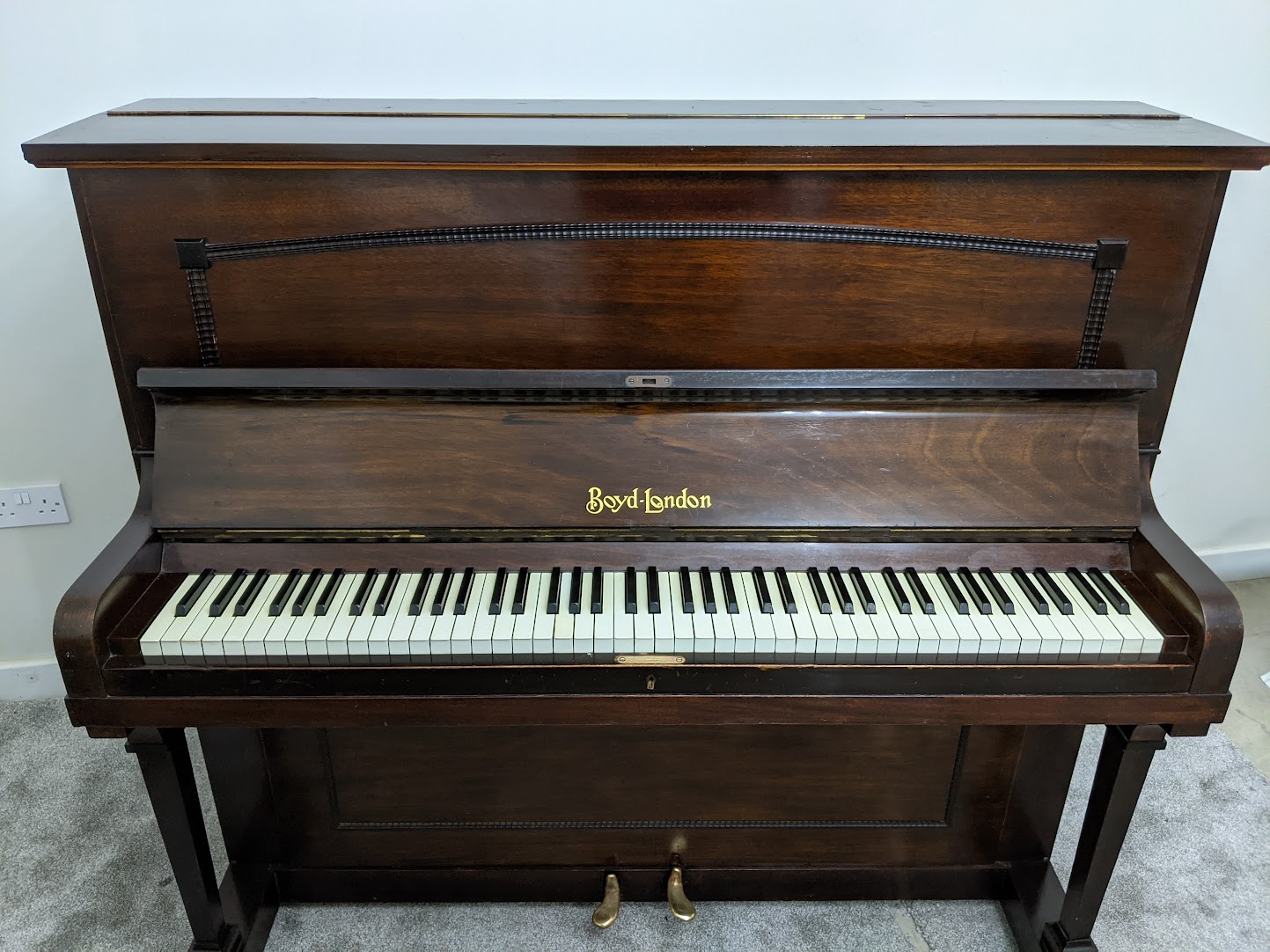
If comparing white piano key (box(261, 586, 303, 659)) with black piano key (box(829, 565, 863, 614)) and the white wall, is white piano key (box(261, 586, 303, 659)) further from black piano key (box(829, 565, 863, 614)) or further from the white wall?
the white wall

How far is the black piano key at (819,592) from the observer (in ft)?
4.11

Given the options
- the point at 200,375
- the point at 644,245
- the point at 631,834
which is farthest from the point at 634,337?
the point at 631,834

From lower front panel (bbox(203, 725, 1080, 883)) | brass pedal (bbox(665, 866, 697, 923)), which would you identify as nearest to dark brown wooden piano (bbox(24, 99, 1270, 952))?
lower front panel (bbox(203, 725, 1080, 883))

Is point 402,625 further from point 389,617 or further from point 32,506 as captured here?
point 32,506

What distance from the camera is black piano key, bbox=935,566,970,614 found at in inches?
49.4

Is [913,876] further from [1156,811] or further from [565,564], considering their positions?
[565,564]

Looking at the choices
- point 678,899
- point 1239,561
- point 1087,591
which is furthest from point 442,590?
point 1239,561

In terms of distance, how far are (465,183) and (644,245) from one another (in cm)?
27

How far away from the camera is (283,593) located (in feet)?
4.21

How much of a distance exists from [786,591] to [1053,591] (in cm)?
39

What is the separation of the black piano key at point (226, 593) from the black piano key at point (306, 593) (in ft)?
0.31

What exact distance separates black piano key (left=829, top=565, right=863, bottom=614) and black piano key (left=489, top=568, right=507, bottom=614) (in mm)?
473

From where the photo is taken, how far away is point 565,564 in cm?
135

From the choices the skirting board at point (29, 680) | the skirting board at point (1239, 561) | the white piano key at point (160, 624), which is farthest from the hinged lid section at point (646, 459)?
the skirting board at point (1239, 561)
